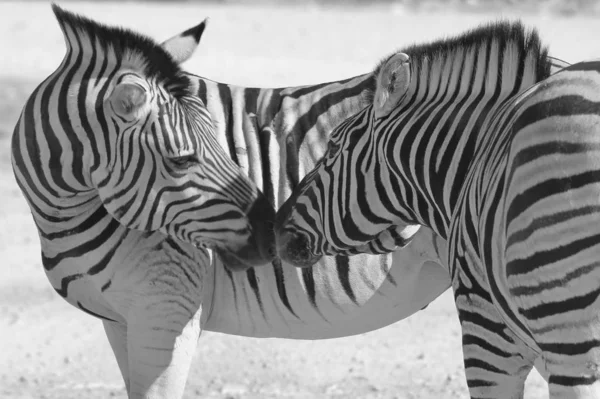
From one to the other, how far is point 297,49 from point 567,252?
17.3 meters

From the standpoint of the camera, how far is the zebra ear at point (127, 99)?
3615 millimetres

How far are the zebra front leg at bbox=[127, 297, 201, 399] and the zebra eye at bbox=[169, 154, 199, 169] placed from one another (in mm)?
Answer: 617

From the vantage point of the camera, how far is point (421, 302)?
4.40 m

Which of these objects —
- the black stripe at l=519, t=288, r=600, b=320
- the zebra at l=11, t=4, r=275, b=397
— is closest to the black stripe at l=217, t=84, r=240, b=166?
the zebra at l=11, t=4, r=275, b=397

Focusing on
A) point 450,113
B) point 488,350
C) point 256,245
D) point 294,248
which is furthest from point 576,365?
point 256,245

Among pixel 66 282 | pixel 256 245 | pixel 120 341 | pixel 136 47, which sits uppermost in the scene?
pixel 136 47

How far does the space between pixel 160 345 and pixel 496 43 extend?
1883 millimetres

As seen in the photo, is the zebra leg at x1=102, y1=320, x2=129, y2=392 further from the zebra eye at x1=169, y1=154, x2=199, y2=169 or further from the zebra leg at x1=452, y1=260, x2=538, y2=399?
the zebra leg at x1=452, y1=260, x2=538, y2=399

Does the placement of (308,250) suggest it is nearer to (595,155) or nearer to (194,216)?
(194,216)

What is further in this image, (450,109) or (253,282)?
(253,282)

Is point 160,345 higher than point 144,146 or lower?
lower

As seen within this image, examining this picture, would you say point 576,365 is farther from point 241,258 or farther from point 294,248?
point 241,258

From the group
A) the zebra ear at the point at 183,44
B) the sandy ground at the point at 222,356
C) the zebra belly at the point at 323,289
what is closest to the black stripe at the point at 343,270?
the zebra belly at the point at 323,289

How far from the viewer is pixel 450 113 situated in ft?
11.2
